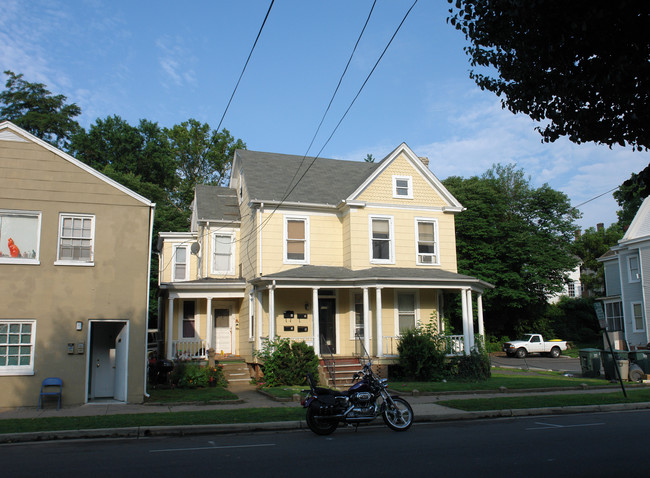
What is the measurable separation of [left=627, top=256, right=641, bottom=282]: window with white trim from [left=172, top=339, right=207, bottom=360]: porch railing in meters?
27.3

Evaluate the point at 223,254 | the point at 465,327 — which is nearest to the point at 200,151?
the point at 223,254

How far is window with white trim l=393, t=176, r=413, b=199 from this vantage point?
75.7ft

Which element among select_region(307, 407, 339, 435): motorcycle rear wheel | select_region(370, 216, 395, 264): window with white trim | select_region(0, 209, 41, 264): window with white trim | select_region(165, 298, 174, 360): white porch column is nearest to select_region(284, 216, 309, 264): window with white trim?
select_region(370, 216, 395, 264): window with white trim

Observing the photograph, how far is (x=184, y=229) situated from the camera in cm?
4059

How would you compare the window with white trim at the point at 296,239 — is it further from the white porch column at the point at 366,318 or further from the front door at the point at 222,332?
the front door at the point at 222,332

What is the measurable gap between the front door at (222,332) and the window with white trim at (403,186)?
9.50m

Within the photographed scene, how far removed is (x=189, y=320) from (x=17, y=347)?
9835mm

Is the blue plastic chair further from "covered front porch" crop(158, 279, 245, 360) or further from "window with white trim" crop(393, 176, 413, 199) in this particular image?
"window with white trim" crop(393, 176, 413, 199)

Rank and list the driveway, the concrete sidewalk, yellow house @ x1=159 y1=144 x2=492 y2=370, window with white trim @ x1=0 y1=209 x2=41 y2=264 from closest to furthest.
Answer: the concrete sidewalk, window with white trim @ x1=0 y1=209 x2=41 y2=264, yellow house @ x1=159 y1=144 x2=492 y2=370, the driveway

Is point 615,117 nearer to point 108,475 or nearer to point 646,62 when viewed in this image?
point 646,62

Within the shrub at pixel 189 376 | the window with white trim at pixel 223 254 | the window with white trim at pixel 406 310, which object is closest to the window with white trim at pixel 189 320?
the window with white trim at pixel 223 254

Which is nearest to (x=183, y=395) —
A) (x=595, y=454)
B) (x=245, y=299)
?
(x=245, y=299)

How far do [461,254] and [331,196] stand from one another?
65.4 ft

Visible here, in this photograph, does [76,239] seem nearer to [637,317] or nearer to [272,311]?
[272,311]
